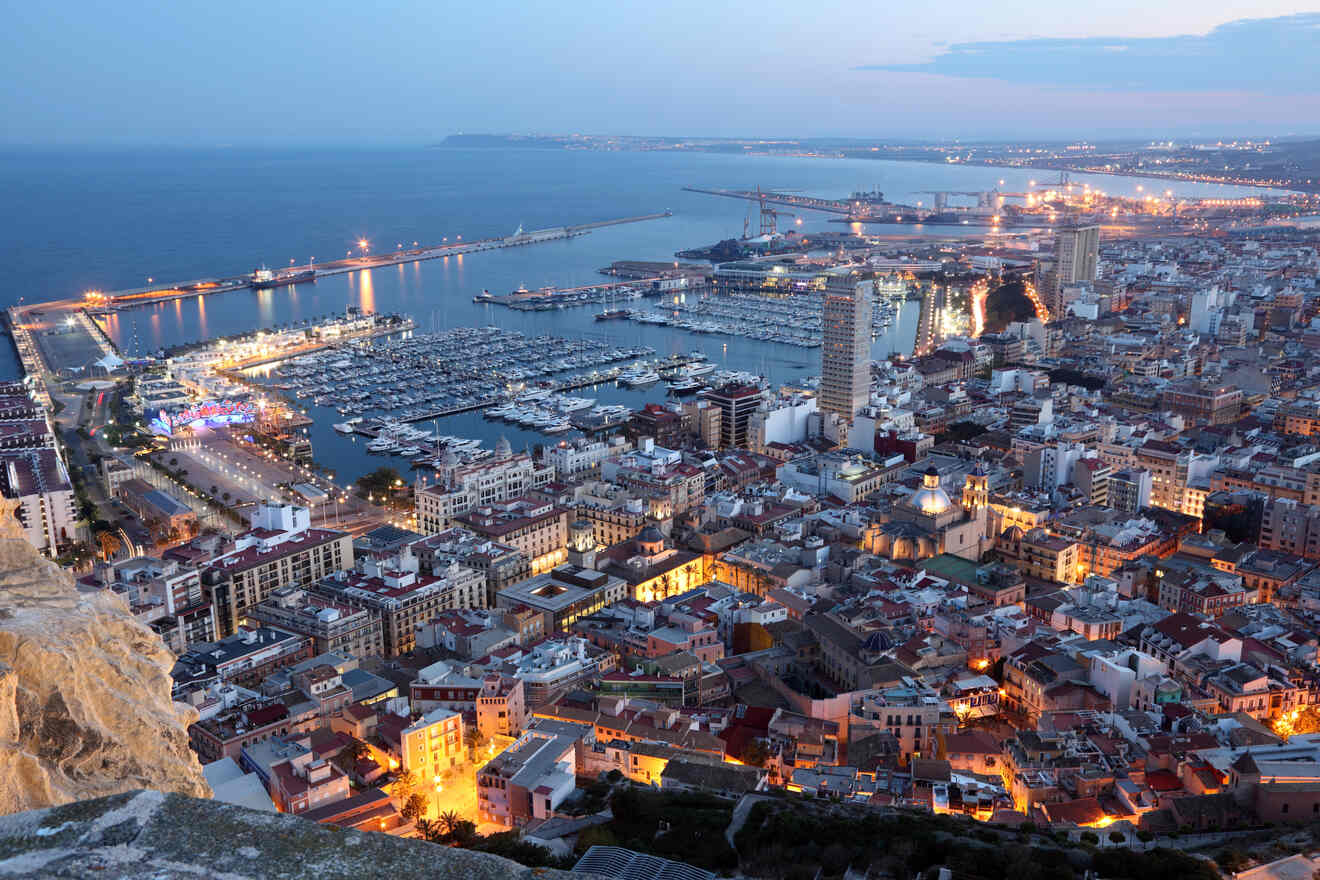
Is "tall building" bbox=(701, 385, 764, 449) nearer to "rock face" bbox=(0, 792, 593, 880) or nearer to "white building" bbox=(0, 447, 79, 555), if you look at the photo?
"white building" bbox=(0, 447, 79, 555)

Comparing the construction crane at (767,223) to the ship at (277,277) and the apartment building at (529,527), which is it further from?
the apartment building at (529,527)

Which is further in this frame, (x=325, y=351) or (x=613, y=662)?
(x=325, y=351)

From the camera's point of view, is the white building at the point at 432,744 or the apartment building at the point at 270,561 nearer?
the white building at the point at 432,744

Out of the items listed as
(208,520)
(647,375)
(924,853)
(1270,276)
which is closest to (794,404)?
(647,375)

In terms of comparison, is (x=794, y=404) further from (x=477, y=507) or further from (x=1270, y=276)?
(x=1270, y=276)

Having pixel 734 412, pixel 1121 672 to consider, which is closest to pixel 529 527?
pixel 734 412

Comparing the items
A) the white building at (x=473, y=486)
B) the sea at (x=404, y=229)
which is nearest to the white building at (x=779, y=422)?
the white building at (x=473, y=486)
